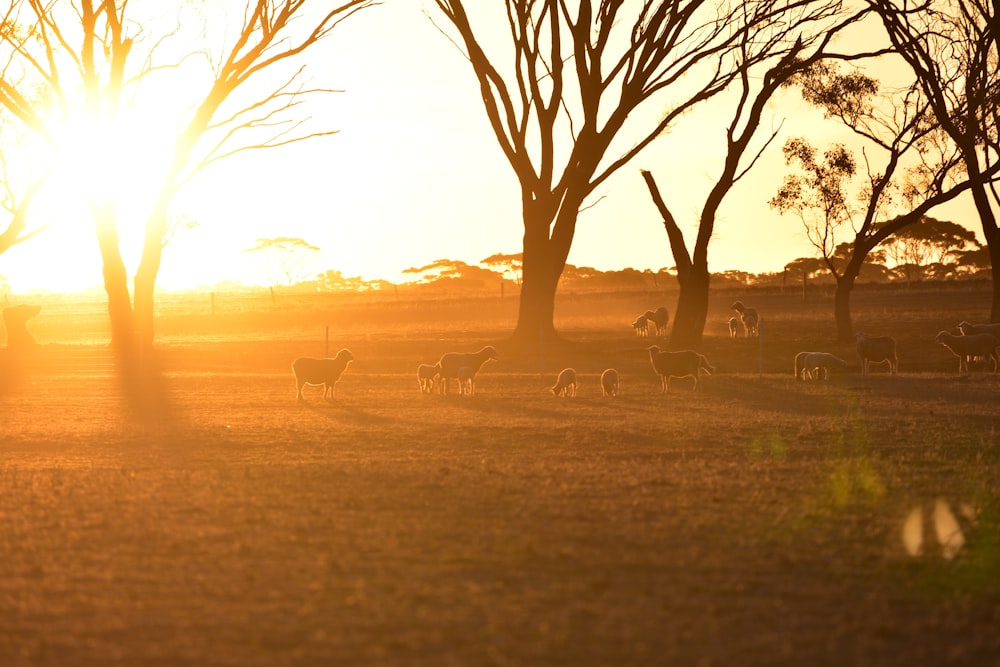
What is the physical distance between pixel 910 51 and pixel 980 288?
29.8m

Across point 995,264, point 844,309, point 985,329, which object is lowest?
point 985,329

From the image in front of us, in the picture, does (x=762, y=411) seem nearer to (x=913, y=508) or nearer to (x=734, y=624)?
(x=913, y=508)

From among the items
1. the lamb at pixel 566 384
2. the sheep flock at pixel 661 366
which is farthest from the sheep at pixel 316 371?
the lamb at pixel 566 384

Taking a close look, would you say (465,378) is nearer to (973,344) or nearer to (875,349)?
(875,349)

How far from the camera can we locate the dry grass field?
7082 mm

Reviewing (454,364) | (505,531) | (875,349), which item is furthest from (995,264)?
(505,531)

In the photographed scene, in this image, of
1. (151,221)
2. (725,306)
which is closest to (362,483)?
(151,221)

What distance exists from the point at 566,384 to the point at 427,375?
9.70 feet

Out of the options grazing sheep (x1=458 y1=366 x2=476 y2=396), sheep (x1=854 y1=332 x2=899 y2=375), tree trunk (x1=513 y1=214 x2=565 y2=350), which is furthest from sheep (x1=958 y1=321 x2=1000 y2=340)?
grazing sheep (x1=458 y1=366 x2=476 y2=396)

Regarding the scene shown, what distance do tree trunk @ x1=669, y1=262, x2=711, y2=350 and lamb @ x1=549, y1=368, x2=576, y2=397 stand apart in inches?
430

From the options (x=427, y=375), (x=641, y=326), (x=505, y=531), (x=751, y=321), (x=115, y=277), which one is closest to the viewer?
(x=505, y=531)

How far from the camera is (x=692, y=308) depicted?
3509 centimetres

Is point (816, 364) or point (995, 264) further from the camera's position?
point (995, 264)

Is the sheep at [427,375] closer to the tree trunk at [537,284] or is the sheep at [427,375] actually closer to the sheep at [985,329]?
the tree trunk at [537,284]
